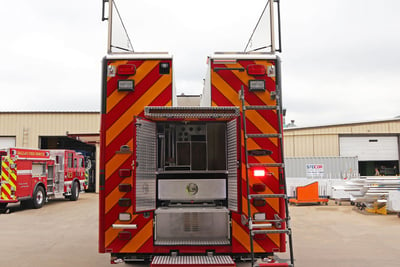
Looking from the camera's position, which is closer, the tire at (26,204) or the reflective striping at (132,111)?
the reflective striping at (132,111)

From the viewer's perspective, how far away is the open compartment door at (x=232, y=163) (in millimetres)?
4168

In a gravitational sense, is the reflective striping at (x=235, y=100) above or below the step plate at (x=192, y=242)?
above

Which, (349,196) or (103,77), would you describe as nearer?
(103,77)

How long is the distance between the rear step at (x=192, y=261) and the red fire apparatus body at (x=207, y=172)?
0.02 metres

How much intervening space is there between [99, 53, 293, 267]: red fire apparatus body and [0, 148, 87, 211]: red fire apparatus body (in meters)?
9.16

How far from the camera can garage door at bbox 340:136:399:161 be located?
25.1 m

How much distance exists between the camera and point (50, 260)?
5.85 m

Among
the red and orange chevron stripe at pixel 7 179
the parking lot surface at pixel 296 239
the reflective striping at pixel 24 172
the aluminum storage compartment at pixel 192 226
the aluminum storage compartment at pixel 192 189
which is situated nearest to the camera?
the aluminum storage compartment at pixel 192 226

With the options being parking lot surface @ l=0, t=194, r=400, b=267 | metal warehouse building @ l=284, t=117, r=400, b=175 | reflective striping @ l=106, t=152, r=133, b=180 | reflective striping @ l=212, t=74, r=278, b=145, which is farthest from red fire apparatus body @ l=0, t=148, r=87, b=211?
metal warehouse building @ l=284, t=117, r=400, b=175

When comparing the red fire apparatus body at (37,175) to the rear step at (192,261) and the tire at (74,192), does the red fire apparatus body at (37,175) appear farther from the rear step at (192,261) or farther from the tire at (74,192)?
the rear step at (192,261)

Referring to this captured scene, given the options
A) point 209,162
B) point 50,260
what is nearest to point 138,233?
point 209,162

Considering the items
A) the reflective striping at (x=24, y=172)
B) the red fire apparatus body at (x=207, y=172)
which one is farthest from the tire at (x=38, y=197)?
the red fire apparatus body at (x=207, y=172)

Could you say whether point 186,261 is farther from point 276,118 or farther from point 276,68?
point 276,68

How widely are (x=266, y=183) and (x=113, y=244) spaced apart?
191cm
